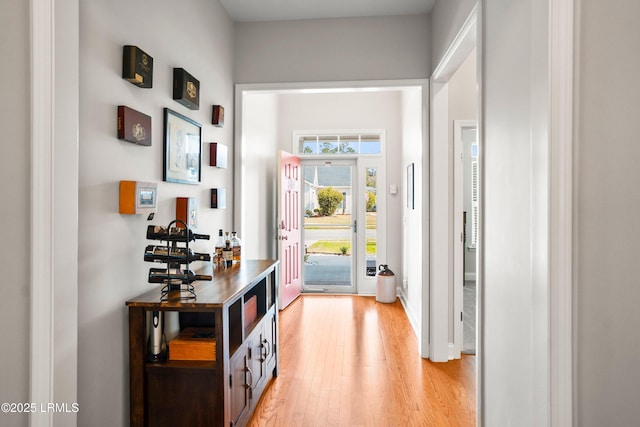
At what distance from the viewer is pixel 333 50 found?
11.5ft

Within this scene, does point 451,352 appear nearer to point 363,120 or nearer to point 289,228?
point 289,228

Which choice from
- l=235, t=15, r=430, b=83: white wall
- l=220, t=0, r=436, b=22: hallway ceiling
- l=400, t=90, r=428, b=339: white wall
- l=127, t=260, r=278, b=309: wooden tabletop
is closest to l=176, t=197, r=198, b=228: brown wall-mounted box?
l=127, t=260, r=278, b=309: wooden tabletop

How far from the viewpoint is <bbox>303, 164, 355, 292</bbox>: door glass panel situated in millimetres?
5828

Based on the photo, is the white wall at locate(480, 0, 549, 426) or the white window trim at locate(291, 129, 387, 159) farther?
the white window trim at locate(291, 129, 387, 159)

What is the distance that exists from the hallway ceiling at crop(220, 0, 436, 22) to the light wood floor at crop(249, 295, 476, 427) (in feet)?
9.45

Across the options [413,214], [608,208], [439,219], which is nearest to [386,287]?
[413,214]

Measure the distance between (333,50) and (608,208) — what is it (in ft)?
9.00

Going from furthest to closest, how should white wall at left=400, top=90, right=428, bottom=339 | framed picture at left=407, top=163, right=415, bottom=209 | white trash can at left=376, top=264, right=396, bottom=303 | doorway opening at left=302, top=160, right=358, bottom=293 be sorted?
doorway opening at left=302, top=160, right=358, bottom=293, white trash can at left=376, top=264, right=396, bottom=303, framed picture at left=407, top=163, right=415, bottom=209, white wall at left=400, top=90, right=428, bottom=339

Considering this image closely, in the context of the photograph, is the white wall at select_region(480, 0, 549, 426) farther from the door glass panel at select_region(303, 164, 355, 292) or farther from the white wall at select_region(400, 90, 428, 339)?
the door glass panel at select_region(303, 164, 355, 292)

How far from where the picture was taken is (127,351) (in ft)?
6.24

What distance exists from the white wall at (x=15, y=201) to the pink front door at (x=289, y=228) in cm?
362

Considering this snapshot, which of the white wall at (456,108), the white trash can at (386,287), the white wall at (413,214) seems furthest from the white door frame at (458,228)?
the white trash can at (386,287)

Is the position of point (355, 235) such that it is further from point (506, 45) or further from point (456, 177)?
point (506, 45)

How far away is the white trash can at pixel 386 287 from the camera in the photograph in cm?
529
